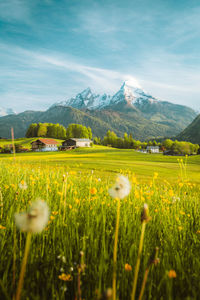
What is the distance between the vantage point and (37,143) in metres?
91.9

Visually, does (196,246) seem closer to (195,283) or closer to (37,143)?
(195,283)

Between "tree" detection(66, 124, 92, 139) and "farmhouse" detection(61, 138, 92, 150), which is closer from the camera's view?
"farmhouse" detection(61, 138, 92, 150)

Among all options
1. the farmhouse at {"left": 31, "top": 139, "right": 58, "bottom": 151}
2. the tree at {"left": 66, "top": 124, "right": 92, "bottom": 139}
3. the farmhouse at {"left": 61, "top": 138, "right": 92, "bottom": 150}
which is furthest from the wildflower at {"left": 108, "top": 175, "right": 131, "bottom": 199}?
the tree at {"left": 66, "top": 124, "right": 92, "bottom": 139}

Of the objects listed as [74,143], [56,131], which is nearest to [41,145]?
[74,143]

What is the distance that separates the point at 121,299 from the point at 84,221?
4.55ft

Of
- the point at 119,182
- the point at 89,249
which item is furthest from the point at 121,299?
the point at 119,182

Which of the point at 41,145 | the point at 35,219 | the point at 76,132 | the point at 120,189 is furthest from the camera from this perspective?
the point at 76,132

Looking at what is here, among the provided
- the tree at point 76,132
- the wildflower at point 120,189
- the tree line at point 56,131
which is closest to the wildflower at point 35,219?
the wildflower at point 120,189

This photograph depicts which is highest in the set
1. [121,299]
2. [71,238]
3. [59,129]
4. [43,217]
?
[59,129]

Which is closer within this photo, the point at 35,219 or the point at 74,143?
the point at 35,219

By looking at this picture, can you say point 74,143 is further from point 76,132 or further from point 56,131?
point 56,131

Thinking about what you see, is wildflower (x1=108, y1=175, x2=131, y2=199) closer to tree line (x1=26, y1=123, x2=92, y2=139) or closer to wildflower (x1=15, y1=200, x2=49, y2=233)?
wildflower (x1=15, y1=200, x2=49, y2=233)

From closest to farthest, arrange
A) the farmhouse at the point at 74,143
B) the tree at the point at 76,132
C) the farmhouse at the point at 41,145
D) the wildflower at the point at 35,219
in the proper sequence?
the wildflower at the point at 35,219
the farmhouse at the point at 41,145
the farmhouse at the point at 74,143
the tree at the point at 76,132

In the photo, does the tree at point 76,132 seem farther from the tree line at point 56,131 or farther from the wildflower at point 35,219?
the wildflower at point 35,219
